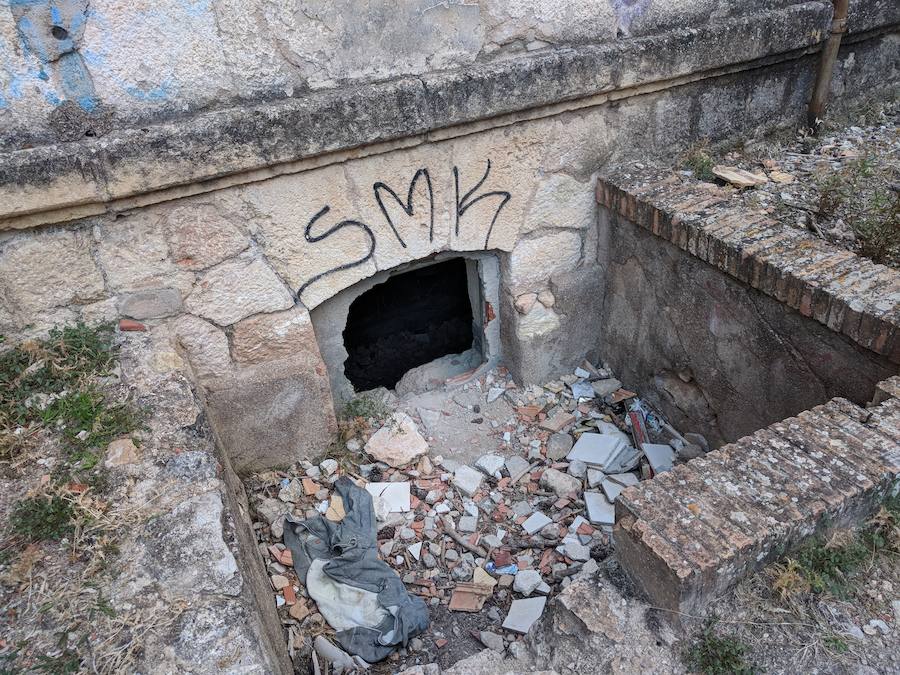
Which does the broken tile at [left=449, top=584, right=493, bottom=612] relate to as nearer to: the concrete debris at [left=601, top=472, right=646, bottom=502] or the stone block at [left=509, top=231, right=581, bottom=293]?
the concrete debris at [left=601, top=472, right=646, bottom=502]

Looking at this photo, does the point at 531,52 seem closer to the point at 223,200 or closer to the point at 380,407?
the point at 223,200

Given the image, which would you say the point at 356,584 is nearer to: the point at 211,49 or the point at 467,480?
the point at 467,480

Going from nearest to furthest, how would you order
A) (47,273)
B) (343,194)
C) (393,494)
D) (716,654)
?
(716,654)
(47,273)
(343,194)
(393,494)

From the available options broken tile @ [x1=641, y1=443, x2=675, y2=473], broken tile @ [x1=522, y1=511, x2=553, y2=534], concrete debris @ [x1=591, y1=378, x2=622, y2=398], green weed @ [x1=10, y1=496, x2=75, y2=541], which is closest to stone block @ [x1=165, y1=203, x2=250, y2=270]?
green weed @ [x1=10, y1=496, x2=75, y2=541]

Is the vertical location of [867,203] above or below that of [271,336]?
above

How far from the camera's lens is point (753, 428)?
3.38 meters

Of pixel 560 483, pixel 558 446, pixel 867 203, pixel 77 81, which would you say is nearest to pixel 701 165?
pixel 867 203

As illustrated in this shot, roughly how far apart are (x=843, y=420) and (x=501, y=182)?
2.05m

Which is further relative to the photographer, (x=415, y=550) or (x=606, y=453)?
(x=606, y=453)

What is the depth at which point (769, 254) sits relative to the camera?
2.97 metres

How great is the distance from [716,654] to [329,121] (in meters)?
2.57

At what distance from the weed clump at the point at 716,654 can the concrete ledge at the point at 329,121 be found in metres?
2.45

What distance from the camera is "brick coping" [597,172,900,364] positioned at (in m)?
2.63

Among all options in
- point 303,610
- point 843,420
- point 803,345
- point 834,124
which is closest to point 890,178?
point 834,124
